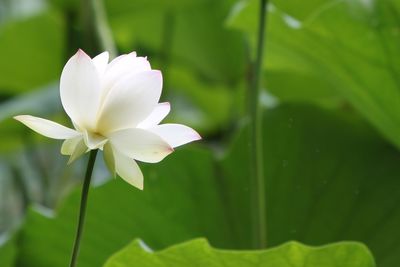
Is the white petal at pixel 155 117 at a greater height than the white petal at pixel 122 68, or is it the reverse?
the white petal at pixel 122 68

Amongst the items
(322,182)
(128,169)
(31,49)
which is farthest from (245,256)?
(31,49)

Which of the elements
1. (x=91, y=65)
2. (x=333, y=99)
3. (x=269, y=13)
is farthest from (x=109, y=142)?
(x=333, y=99)

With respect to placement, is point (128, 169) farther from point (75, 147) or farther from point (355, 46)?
point (355, 46)

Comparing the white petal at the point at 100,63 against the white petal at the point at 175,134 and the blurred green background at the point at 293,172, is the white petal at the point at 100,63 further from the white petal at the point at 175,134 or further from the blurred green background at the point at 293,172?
the blurred green background at the point at 293,172

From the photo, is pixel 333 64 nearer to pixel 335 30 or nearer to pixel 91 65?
pixel 335 30

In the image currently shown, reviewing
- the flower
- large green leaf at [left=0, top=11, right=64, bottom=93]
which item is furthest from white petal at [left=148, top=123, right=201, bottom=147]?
large green leaf at [left=0, top=11, right=64, bottom=93]

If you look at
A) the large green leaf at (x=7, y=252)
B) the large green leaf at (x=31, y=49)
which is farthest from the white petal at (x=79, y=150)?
the large green leaf at (x=31, y=49)

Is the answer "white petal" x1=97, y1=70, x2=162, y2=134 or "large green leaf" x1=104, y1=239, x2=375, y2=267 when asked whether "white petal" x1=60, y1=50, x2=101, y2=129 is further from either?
"large green leaf" x1=104, y1=239, x2=375, y2=267
